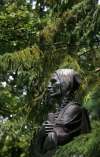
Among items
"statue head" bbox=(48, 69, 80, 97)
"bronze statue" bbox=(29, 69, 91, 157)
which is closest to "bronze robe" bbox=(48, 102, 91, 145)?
"bronze statue" bbox=(29, 69, 91, 157)

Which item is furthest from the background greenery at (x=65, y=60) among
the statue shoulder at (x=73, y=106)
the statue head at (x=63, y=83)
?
the statue head at (x=63, y=83)

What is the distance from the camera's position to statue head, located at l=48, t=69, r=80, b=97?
5438mm

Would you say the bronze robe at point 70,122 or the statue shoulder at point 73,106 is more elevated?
the statue shoulder at point 73,106

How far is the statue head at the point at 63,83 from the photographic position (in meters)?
5.44

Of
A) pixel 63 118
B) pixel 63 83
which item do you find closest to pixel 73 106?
pixel 63 118

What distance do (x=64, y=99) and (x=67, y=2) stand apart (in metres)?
3.84

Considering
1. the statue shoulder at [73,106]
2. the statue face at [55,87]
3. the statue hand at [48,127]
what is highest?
the statue face at [55,87]

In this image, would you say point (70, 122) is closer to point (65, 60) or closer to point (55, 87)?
point (55, 87)

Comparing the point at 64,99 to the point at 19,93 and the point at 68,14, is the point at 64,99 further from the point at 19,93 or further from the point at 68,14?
the point at 19,93

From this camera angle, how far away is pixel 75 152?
556 cm

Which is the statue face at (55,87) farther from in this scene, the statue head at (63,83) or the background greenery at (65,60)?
the background greenery at (65,60)

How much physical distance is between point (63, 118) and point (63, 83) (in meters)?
0.33

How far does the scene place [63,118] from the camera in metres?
5.30

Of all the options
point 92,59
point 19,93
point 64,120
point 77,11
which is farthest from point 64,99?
point 19,93
